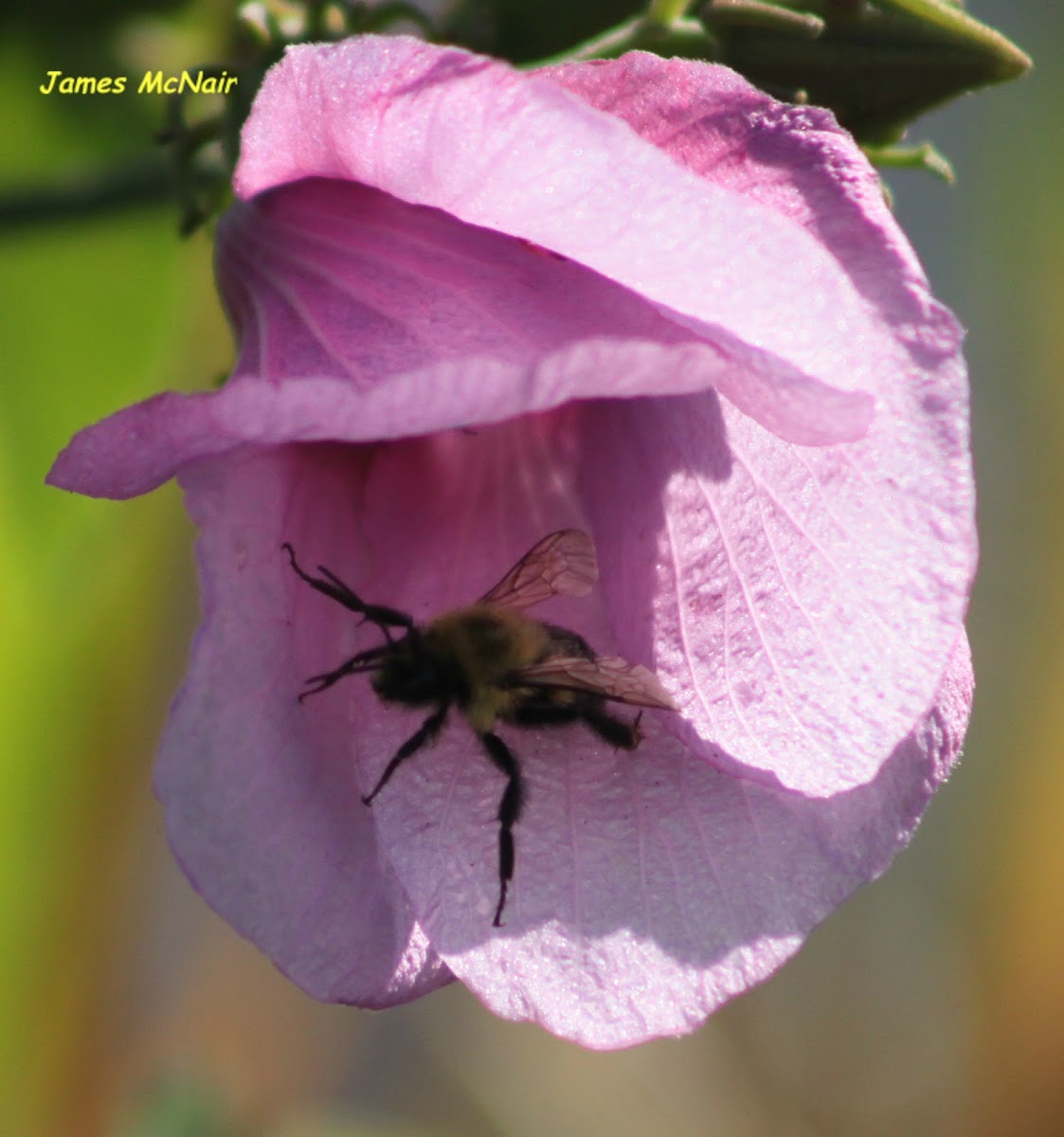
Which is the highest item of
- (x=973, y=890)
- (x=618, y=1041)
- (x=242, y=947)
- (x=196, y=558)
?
(x=196, y=558)

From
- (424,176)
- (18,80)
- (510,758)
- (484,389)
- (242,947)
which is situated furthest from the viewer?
(242,947)

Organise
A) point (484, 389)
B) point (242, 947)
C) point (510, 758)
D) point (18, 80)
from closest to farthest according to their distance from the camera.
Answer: point (484, 389) < point (510, 758) < point (18, 80) < point (242, 947)

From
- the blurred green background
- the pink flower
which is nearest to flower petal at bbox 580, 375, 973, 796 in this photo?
the pink flower

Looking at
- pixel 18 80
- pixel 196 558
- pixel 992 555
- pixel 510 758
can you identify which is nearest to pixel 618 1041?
pixel 510 758

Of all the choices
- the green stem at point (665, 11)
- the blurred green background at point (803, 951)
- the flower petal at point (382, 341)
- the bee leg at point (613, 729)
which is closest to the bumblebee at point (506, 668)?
the bee leg at point (613, 729)

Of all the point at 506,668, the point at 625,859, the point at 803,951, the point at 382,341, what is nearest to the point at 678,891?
the point at 625,859

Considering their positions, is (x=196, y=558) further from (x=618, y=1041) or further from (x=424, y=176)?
(x=618, y=1041)

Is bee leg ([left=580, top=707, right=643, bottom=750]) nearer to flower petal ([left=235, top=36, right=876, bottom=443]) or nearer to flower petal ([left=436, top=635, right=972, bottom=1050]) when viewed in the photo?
flower petal ([left=436, top=635, right=972, bottom=1050])
